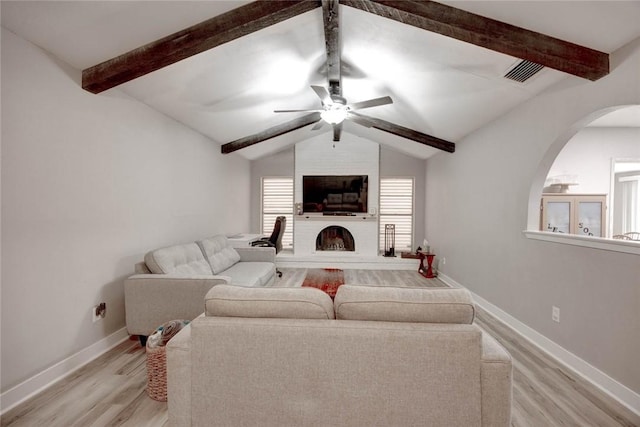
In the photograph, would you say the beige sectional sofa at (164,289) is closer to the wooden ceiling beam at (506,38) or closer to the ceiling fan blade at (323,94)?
the ceiling fan blade at (323,94)

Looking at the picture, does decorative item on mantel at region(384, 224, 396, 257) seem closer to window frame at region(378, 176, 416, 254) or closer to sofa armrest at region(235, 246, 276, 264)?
window frame at region(378, 176, 416, 254)

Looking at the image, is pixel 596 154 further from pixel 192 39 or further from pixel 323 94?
pixel 192 39

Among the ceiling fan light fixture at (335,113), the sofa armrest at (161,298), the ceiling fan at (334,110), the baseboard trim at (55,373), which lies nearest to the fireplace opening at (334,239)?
the ceiling fan at (334,110)

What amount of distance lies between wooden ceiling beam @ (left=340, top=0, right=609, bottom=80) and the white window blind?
4.98 meters

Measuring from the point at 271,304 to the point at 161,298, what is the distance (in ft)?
5.64

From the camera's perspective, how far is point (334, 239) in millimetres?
7215

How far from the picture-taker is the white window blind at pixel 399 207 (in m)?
7.32

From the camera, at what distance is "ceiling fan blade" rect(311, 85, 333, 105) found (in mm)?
3430

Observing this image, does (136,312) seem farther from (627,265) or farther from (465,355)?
(627,265)

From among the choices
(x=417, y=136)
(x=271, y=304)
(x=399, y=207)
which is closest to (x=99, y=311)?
(x=271, y=304)

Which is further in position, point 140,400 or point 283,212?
point 283,212

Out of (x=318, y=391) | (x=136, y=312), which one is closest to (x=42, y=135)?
(x=136, y=312)

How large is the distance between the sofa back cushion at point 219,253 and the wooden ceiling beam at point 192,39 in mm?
2106

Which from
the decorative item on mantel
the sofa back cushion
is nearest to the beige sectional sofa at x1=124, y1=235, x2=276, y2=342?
the sofa back cushion
